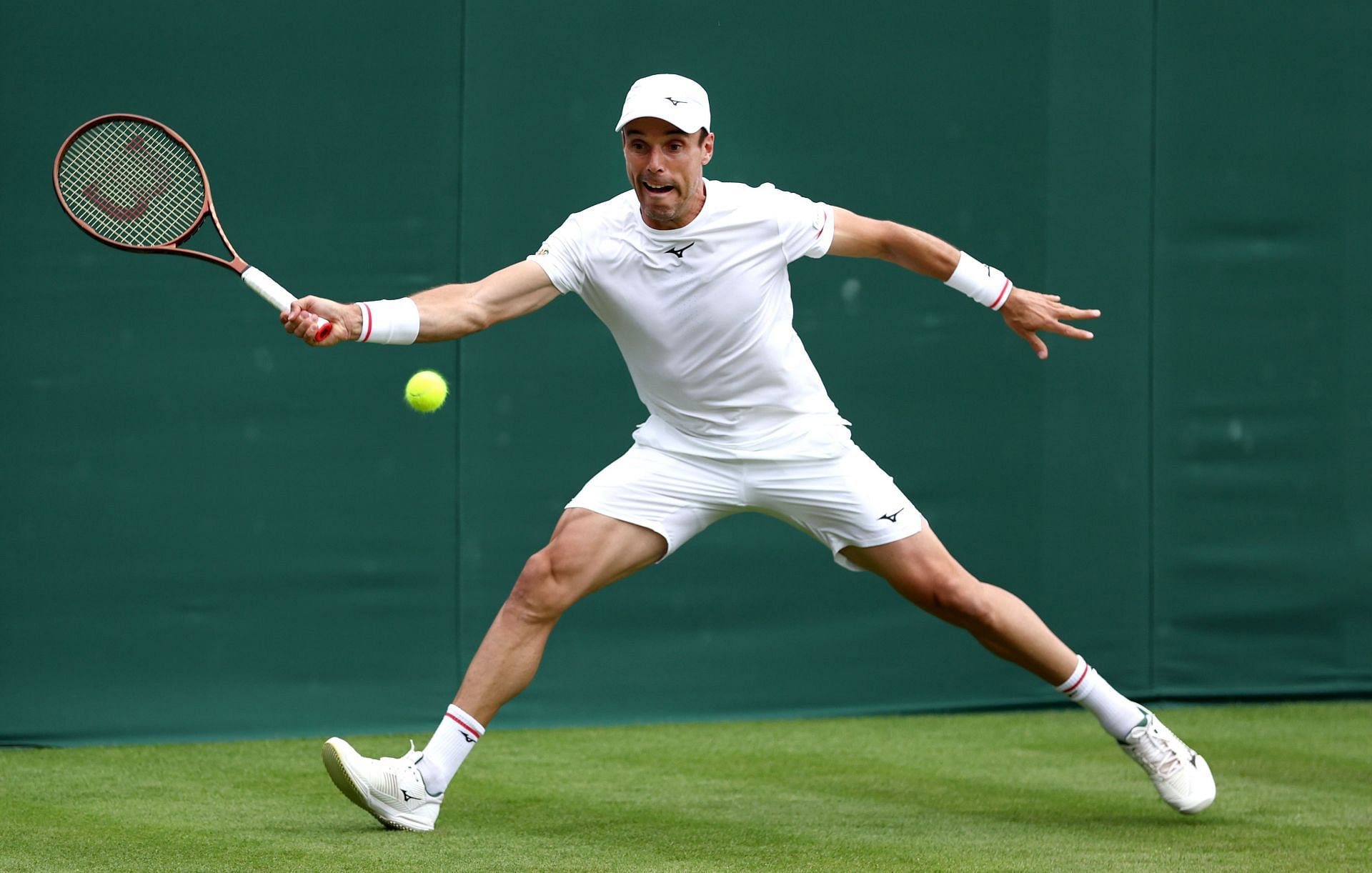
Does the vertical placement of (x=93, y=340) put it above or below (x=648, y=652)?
above

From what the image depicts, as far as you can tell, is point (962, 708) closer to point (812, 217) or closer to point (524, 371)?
point (524, 371)

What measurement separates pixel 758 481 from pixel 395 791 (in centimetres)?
110

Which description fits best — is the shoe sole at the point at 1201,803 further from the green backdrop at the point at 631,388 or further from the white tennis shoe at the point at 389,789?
the green backdrop at the point at 631,388

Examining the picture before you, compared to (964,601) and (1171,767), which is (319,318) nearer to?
(964,601)

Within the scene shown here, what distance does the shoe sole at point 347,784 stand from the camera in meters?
3.98

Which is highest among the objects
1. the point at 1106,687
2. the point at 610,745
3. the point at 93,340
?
the point at 93,340

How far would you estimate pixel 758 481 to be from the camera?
4.32 metres

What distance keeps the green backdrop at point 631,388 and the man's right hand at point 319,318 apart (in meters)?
2.00

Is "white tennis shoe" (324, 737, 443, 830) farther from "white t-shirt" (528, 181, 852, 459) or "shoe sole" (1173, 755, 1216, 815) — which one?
"shoe sole" (1173, 755, 1216, 815)

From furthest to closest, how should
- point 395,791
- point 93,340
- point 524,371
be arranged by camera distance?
point 524,371
point 93,340
point 395,791

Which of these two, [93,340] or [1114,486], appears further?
[1114,486]

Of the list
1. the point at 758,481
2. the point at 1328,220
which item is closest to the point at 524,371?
the point at 758,481

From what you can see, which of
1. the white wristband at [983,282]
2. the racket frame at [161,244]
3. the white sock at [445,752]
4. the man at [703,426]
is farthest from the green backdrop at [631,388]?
the white wristband at [983,282]

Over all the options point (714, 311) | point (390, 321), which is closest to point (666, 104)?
point (714, 311)
